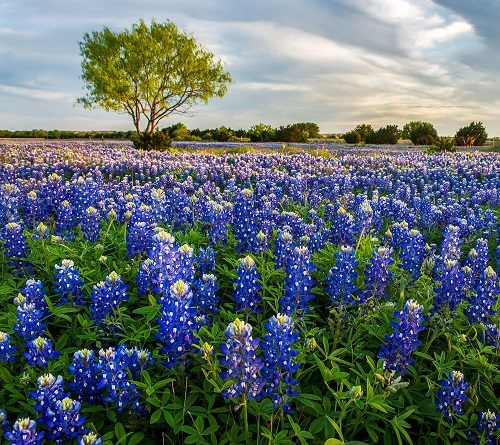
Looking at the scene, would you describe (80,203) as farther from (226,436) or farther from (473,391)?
(473,391)

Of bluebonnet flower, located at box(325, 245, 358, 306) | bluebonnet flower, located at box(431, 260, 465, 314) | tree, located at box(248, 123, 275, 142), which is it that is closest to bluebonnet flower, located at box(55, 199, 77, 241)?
bluebonnet flower, located at box(325, 245, 358, 306)

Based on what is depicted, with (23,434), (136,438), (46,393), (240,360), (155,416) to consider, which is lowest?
(136,438)

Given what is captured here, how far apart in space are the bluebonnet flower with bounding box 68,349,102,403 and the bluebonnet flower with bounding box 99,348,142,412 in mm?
131

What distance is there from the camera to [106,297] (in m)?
3.28

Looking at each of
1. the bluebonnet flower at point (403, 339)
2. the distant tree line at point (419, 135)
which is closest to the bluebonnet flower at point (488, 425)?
the bluebonnet flower at point (403, 339)

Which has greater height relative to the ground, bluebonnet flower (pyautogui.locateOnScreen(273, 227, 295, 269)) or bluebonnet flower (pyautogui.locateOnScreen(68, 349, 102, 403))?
bluebonnet flower (pyautogui.locateOnScreen(273, 227, 295, 269))

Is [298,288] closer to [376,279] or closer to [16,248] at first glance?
[376,279]

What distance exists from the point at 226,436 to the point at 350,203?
5.97 m

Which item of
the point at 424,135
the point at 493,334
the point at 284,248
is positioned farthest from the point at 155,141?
the point at 424,135

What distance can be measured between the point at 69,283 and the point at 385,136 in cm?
4205

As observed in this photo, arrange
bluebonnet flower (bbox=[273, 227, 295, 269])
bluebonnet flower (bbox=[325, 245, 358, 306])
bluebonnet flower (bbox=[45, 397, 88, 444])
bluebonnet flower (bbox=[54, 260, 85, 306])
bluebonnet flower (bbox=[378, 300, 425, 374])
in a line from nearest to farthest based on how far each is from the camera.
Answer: bluebonnet flower (bbox=[45, 397, 88, 444]) < bluebonnet flower (bbox=[378, 300, 425, 374]) < bluebonnet flower (bbox=[325, 245, 358, 306]) < bluebonnet flower (bbox=[54, 260, 85, 306]) < bluebonnet flower (bbox=[273, 227, 295, 269])

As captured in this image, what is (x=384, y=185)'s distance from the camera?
11.1 meters

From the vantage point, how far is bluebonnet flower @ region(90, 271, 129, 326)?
10.8 feet

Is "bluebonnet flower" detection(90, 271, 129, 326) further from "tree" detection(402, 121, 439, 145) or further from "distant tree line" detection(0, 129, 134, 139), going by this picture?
"distant tree line" detection(0, 129, 134, 139)
